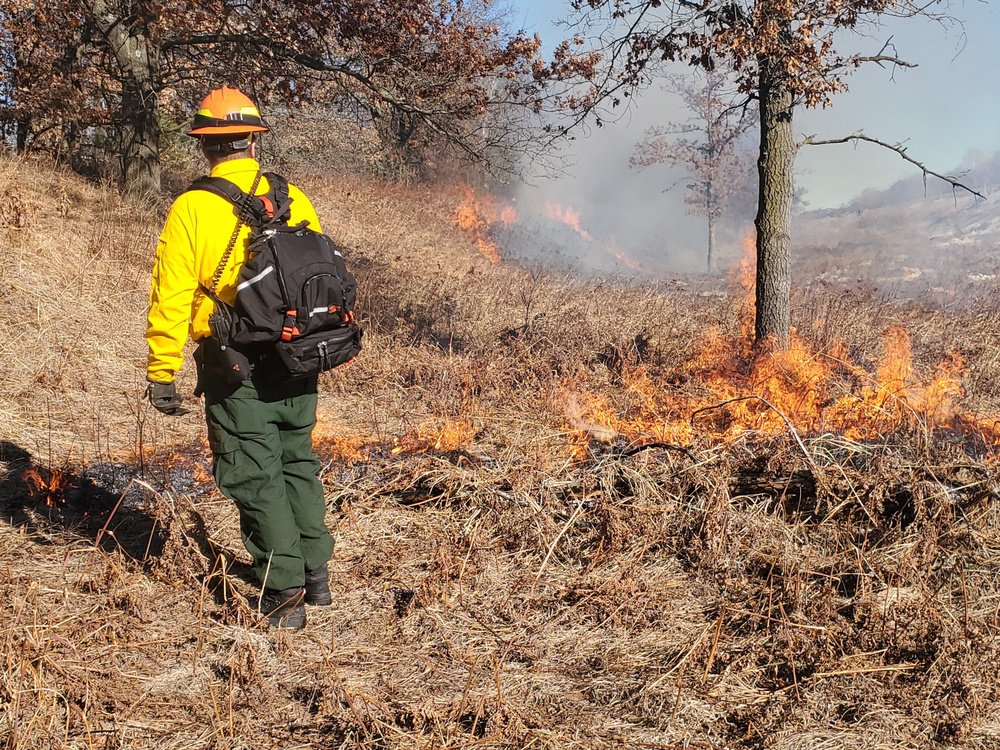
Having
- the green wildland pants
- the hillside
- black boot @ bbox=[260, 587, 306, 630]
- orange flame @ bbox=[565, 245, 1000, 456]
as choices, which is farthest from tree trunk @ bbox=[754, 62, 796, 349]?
the hillside

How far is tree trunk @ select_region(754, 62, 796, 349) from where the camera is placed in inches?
272

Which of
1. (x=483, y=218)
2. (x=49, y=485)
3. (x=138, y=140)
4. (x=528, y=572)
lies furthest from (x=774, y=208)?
(x=483, y=218)

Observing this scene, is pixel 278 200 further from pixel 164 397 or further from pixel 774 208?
pixel 774 208

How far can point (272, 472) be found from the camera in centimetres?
329

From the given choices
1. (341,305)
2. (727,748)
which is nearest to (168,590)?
(341,305)

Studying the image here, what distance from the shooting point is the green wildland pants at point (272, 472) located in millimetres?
3211

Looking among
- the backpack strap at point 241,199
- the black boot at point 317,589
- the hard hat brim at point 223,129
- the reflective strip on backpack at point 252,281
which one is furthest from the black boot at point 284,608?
the hard hat brim at point 223,129

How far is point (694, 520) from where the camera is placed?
395 cm

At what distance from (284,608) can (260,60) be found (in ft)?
31.4

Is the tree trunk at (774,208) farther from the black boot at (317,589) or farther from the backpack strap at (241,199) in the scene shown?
the black boot at (317,589)

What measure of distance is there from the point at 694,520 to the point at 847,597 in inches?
31.2

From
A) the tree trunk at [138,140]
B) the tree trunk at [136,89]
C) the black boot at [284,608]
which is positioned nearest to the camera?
the black boot at [284,608]

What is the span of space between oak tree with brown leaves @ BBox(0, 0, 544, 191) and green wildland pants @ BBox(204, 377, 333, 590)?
22.0ft

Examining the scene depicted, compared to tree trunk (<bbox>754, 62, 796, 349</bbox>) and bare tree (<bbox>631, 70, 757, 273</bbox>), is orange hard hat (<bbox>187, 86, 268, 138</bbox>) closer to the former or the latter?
tree trunk (<bbox>754, 62, 796, 349</bbox>)
